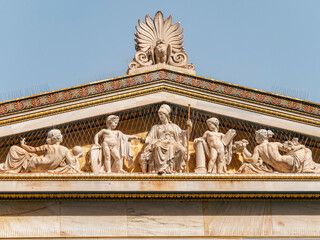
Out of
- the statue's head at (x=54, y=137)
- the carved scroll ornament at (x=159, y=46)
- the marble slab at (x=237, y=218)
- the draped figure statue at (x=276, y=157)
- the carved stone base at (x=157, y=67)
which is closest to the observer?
the marble slab at (x=237, y=218)

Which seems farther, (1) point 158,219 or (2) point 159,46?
(2) point 159,46

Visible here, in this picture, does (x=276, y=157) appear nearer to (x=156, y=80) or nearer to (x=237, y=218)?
(x=237, y=218)

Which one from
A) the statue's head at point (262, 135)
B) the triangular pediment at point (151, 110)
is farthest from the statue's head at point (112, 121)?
the statue's head at point (262, 135)

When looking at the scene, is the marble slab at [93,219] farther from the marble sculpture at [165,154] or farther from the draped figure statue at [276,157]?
the draped figure statue at [276,157]

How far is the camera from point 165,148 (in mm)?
17891

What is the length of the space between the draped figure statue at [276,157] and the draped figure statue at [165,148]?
105cm

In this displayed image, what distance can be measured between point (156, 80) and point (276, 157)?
8.61ft

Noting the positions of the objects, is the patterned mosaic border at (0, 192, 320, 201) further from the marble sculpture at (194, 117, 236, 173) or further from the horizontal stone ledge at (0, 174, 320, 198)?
the marble sculpture at (194, 117, 236, 173)

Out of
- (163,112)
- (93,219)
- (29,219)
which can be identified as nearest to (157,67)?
(163,112)

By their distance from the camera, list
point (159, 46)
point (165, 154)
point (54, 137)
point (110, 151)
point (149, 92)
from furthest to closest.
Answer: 1. point (159, 46)
2. point (149, 92)
3. point (54, 137)
4. point (110, 151)
5. point (165, 154)

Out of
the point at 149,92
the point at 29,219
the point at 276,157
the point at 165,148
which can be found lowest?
the point at 29,219

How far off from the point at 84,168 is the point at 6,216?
1.60m

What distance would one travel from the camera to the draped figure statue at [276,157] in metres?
18.0

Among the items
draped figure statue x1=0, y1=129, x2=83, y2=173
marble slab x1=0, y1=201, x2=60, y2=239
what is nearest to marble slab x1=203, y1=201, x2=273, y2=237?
draped figure statue x1=0, y1=129, x2=83, y2=173
